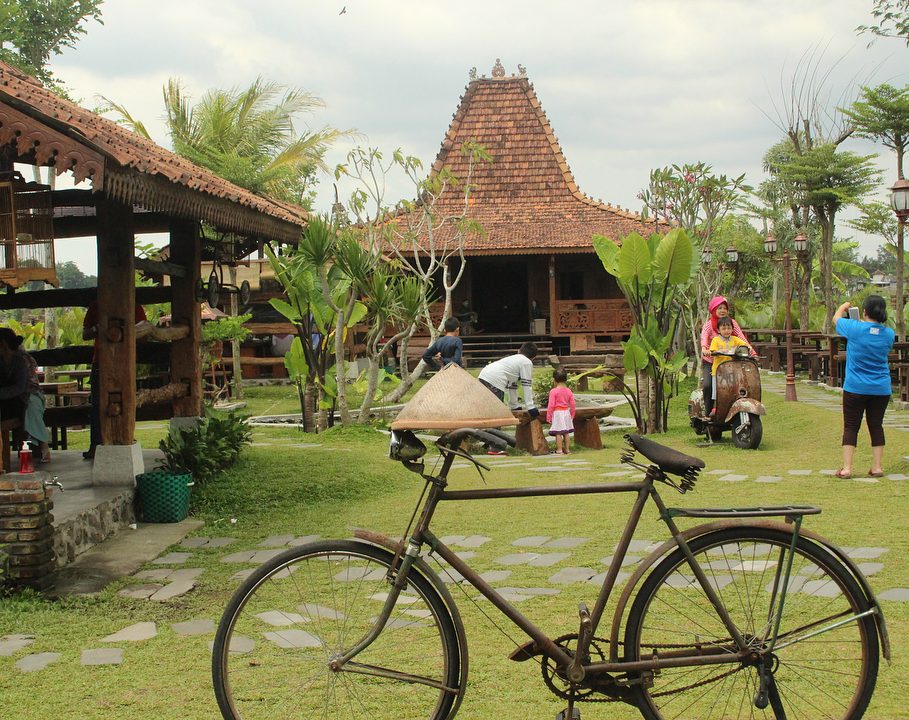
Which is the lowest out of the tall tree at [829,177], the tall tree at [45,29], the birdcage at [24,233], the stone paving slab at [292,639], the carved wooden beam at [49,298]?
the stone paving slab at [292,639]

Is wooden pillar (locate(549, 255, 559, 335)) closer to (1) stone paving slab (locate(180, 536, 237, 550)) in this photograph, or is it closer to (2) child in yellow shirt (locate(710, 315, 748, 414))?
(2) child in yellow shirt (locate(710, 315, 748, 414))

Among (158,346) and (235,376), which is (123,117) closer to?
(235,376)

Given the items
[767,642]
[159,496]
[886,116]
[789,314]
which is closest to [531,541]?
[159,496]

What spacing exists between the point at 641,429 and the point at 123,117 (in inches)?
608

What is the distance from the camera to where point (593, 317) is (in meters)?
26.7

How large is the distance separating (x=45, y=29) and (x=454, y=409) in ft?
88.7

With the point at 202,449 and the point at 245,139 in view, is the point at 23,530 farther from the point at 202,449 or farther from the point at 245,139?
the point at 245,139

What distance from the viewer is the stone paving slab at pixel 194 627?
5.08m

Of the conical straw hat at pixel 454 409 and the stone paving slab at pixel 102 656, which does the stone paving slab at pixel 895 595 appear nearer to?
the conical straw hat at pixel 454 409

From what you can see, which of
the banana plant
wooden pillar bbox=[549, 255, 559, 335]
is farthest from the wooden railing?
the banana plant

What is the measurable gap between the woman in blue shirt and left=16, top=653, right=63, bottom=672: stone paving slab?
21.2 ft

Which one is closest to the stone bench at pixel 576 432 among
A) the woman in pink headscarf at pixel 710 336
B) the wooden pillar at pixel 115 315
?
the woman in pink headscarf at pixel 710 336

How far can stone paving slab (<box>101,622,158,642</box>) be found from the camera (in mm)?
4992

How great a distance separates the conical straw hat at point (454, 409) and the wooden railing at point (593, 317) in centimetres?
2313
